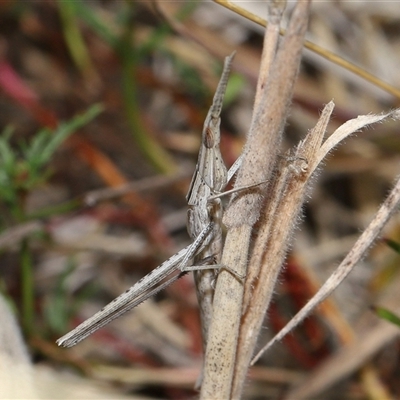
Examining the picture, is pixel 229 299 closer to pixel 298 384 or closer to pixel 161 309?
pixel 298 384

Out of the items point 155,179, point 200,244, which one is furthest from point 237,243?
Result: point 155,179

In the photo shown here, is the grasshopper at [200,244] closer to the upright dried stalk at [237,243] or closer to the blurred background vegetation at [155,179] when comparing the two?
the upright dried stalk at [237,243]

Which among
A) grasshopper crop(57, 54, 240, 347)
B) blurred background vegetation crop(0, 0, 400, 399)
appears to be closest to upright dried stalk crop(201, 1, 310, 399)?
grasshopper crop(57, 54, 240, 347)

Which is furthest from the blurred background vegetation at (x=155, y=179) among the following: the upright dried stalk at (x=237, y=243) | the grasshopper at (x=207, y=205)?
the upright dried stalk at (x=237, y=243)

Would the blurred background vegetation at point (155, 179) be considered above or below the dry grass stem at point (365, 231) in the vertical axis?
above

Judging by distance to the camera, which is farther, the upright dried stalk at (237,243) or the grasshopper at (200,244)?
the grasshopper at (200,244)

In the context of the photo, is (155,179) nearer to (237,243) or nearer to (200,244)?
(200,244)

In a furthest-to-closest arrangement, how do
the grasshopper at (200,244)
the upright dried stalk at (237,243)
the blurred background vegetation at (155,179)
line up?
the blurred background vegetation at (155,179), the grasshopper at (200,244), the upright dried stalk at (237,243)
